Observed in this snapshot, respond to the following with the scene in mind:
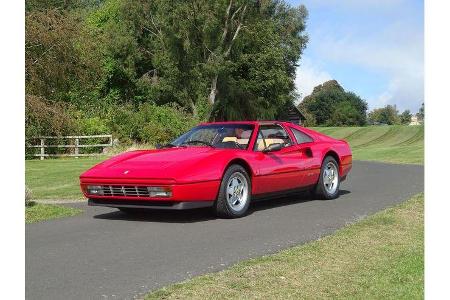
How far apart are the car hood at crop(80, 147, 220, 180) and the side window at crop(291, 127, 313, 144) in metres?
1.89

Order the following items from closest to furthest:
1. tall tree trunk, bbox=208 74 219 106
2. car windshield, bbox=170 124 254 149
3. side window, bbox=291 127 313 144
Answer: car windshield, bbox=170 124 254 149
side window, bbox=291 127 313 144
tall tree trunk, bbox=208 74 219 106

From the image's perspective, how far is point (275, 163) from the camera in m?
8.66

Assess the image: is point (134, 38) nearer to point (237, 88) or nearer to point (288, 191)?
point (237, 88)

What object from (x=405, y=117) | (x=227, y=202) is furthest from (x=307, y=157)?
(x=405, y=117)

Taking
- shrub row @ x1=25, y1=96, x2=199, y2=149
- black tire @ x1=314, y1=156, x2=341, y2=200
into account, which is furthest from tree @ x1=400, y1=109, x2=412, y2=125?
black tire @ x1=314, y1=156, x2=341, y2=200

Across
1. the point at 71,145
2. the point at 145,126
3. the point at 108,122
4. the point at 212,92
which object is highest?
the point at 212,92

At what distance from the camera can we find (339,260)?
514 cm

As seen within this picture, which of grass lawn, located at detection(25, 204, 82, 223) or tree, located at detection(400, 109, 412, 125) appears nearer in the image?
grass lawn, located at detection(25, 204, 82, 223)

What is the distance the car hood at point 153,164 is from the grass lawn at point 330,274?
7.14 feet

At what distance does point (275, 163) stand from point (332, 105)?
425ft

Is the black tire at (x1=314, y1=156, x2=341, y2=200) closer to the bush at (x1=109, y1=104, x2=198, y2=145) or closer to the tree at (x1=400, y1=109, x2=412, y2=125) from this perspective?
the bush at (x1=109, y1=104, x2=198, y2=145)

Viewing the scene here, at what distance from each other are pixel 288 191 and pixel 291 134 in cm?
103

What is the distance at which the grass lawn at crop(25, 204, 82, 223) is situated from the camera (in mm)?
8094

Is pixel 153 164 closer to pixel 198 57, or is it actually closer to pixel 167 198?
pixel 167 198
